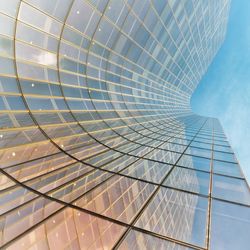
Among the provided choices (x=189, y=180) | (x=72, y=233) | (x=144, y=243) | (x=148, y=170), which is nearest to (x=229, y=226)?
(x=144, y=243)

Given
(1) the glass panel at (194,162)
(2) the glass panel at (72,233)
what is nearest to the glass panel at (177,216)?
(2) the glass panel at (72,233)

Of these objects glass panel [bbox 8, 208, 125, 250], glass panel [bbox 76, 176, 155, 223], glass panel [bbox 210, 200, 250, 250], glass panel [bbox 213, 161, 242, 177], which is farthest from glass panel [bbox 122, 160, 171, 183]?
glass panel [bbox 8, 208, 125, 250]

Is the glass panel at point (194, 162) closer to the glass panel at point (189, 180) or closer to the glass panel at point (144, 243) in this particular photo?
the glass panel at point (189, 180)

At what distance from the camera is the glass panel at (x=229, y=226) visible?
6.43 metres

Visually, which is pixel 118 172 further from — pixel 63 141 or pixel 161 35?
pixel 161 35

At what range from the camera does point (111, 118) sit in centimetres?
2252

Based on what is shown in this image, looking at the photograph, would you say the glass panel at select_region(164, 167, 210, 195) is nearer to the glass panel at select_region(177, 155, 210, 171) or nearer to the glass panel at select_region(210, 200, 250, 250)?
the glass panel at select_region(177, 155, 210, 171)

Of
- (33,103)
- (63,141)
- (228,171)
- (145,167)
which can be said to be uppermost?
(33,103)

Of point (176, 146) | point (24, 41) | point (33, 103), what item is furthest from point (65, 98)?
point (176, 146)

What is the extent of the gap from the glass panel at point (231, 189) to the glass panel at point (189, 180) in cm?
36

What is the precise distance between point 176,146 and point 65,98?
796 cm

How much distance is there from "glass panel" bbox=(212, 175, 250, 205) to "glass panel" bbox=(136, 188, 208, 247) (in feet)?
3.26

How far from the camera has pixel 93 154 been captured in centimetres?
1323

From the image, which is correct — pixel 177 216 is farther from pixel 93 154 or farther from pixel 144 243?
pixel 93 154
